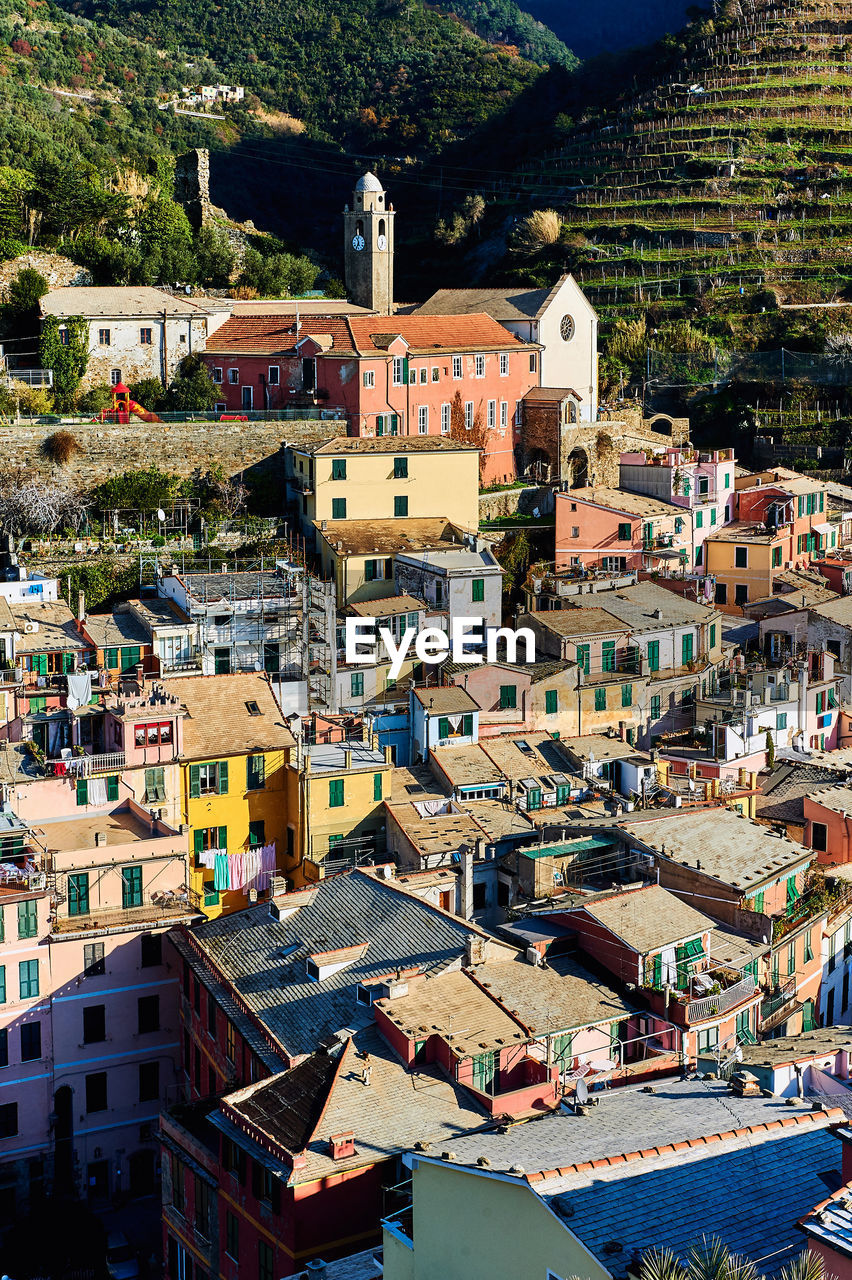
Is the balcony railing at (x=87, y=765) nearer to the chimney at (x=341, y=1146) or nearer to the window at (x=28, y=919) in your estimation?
the window at (x=28, y=919)

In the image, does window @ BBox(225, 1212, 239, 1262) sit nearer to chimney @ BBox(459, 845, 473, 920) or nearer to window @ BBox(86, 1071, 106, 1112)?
window @ BBox(86, 1071, 106, 1112)

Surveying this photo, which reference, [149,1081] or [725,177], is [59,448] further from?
[725,177]

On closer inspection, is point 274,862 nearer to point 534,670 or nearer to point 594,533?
point 534,670

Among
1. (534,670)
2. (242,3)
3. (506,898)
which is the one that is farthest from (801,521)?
(242,3)

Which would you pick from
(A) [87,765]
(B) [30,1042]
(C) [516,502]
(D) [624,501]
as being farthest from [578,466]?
(B) [30,1042]

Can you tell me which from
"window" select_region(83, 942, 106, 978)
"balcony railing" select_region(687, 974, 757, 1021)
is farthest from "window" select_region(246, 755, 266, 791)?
"balcony railing" select_region(687, 974, 757, 1021)

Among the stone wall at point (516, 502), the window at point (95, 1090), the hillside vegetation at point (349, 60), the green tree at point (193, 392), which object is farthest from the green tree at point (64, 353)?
the hillside vegetation at point (349, 60)
